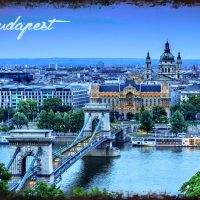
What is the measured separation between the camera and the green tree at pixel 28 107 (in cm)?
529

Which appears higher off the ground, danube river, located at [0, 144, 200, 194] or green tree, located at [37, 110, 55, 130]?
green tree, located at [37, 110, 55, 130]

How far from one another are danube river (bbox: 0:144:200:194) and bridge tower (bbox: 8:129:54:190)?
22 centimetres

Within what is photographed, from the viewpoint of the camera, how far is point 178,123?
897 cm

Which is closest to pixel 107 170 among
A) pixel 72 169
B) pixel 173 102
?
pixel 72 169

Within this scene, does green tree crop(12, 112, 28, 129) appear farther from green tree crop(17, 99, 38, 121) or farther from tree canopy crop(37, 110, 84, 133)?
tree canopy crop(37, 110, 84, 133)

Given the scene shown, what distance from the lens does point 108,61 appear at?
3.44m

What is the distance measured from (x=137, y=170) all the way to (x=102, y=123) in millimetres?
2034

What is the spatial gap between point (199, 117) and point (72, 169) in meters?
3.07

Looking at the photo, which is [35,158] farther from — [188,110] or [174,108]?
[188,110]

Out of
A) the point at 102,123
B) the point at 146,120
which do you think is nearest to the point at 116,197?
the point at 102,123

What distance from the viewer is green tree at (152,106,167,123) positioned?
334 inches

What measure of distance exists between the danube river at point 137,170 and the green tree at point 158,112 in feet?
1.36

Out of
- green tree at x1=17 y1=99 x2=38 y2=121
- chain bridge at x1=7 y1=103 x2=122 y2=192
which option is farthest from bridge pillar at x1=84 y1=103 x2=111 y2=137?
green tree at x1=17 y1=99 x2=38 y2=121

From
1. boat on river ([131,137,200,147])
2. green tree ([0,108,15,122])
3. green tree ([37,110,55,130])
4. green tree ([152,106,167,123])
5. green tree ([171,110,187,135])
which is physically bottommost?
boat on river ([131,137,200,147])
